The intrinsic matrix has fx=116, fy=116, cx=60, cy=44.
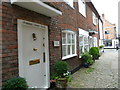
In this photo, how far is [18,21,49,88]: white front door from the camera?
3428 mm

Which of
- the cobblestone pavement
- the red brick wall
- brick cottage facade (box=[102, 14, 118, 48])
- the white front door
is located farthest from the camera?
brick cottage facade (box=[102, 14, 118, 48])

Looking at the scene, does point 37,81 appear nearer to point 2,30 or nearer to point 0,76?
point 0,76

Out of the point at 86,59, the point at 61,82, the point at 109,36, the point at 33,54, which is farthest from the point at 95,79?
the point at 109,36

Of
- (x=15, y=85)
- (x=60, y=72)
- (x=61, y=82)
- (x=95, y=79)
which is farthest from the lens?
(x=95, y=79)

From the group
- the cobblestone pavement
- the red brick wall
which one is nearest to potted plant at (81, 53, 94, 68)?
the cobblestone pavement

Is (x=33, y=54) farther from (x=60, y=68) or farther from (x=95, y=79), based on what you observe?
(x=95, y=79)

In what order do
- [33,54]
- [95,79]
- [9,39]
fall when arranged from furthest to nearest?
[95,79] → [33,54] → [9,39]

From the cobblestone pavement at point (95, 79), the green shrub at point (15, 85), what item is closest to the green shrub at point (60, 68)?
the cobblestone pavement at point (95, 79)

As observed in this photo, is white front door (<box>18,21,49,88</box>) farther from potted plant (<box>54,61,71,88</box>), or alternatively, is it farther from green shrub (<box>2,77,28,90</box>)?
green shrub (<box>2,77,28,90</box>)

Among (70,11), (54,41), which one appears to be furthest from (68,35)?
(54,41)

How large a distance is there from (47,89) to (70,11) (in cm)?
458

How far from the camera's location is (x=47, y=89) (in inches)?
176

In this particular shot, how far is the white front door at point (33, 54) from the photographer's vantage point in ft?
11.2

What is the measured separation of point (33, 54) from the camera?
392 centimetres
